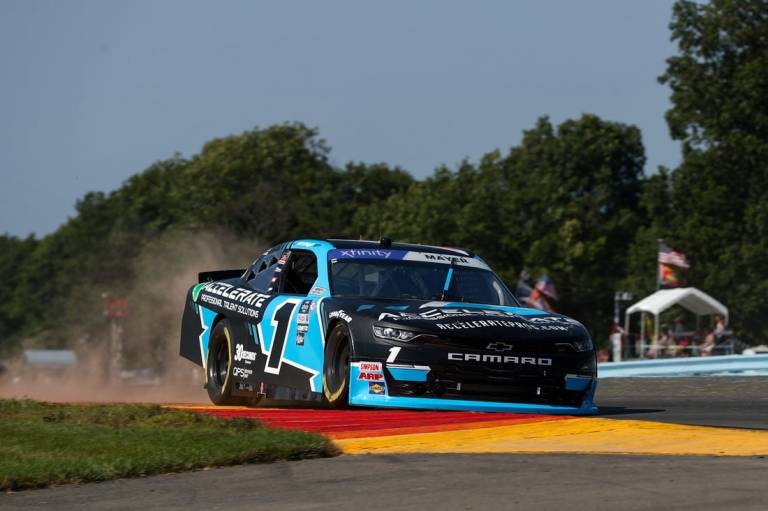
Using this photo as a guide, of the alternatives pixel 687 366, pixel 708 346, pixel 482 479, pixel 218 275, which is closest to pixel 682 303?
pixel 708 346

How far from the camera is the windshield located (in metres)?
11.4

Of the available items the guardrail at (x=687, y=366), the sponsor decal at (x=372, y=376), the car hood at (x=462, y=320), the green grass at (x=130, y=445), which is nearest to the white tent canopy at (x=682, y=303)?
the guardrail at (x=687, y=366)

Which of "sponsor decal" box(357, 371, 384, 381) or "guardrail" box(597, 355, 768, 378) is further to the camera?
"guardrail" box(597, 355, 768, 378)

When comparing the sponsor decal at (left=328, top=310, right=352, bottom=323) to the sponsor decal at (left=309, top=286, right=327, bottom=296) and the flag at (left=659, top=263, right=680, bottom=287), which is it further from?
the flag at (left=659, top=263, right=680, bottom=287)

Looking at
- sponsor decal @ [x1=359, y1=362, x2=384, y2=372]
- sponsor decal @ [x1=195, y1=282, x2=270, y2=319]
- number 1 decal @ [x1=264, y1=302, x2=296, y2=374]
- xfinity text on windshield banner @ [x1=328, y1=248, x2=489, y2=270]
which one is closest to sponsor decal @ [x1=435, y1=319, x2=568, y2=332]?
sponsor decal @ [x1=359, y1=362, x2=384, y2=372]

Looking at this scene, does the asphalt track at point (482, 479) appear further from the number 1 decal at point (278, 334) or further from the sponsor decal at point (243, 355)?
the sponsor decal at point (243, 355)

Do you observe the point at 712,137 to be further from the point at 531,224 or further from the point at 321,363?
the point at 321,363

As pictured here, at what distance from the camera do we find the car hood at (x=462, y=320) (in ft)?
33.7

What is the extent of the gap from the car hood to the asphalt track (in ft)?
3.61

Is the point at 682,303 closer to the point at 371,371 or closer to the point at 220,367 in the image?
the point at 220,367

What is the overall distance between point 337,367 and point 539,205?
59594mm

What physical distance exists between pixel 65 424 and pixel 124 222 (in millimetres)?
72576

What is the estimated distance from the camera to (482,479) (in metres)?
6.98

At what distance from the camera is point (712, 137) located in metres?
52.7
